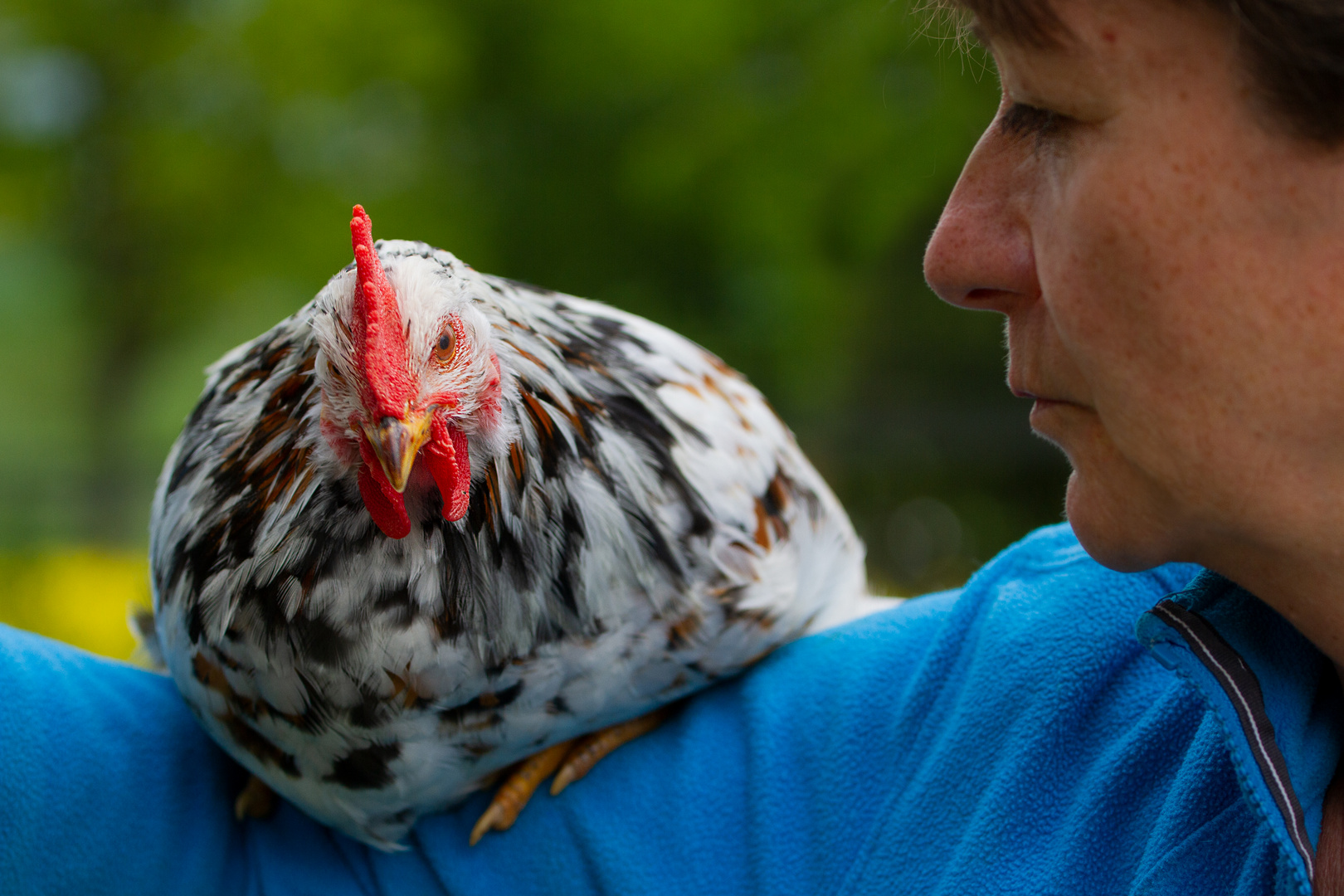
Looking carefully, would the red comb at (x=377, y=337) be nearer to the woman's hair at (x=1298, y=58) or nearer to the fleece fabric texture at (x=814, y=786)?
the fleece fabric texture at (x=814, y=786)

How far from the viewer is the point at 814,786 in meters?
1.20

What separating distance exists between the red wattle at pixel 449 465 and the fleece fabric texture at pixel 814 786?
39cm

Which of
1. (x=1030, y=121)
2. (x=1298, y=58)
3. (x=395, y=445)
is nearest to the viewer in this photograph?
(x=1298, y=58)

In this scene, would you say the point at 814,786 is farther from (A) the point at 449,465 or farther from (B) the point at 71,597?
(B) the point at 71,597

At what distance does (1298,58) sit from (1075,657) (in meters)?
0.68

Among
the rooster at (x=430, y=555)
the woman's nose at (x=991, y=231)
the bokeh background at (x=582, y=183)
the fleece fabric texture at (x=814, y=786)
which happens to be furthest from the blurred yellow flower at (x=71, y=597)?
the woman's nose at (x=991, y=231)

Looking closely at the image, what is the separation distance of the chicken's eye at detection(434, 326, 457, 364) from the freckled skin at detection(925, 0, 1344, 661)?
508mm

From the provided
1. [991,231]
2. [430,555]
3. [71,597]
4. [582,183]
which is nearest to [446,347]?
[430,555]

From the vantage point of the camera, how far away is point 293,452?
3.69 ft

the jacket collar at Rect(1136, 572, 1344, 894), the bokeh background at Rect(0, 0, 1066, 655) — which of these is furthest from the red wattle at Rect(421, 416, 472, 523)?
the bokeh background at Rect(0, 0, 1066, 655)

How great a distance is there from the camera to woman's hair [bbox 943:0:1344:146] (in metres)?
0.65

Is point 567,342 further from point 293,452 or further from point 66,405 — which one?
point 66,405

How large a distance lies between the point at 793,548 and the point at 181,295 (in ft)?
19.0

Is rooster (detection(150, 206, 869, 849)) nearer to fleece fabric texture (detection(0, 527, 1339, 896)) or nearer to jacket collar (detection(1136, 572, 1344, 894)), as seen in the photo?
fleece fabric texture (detection(0, 527, 1339, 896))
